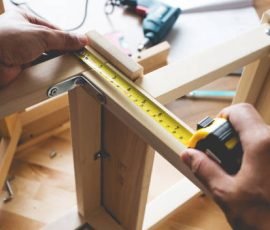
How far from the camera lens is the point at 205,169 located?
49cm

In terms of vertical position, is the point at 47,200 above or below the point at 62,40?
below

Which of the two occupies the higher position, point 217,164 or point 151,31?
point 217,164

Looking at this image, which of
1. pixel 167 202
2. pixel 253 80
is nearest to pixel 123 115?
pixel 253 80

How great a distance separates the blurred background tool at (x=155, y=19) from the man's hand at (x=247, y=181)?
77 cm

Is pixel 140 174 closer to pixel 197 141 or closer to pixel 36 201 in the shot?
A: pixel 197 141

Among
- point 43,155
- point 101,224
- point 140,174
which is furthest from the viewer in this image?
point 43,155

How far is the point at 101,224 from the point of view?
98 cm

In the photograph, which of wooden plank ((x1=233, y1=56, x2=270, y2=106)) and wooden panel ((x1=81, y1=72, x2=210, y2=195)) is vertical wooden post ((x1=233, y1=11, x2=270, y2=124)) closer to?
wooden plank ((x1=233, y1=56, x2=270, y2=106))

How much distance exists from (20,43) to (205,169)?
0.34m

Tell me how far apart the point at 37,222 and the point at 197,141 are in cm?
68

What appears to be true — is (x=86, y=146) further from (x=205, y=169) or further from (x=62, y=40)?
(x=205, y=169)

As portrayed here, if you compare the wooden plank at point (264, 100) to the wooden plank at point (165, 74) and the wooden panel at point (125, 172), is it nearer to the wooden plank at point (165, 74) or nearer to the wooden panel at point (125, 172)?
the wooden plank at point (165, 74)

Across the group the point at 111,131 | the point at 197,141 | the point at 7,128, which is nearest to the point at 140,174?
the point at 111,131

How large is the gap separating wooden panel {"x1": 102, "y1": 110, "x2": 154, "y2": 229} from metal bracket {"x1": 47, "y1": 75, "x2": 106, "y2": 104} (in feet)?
0.26
